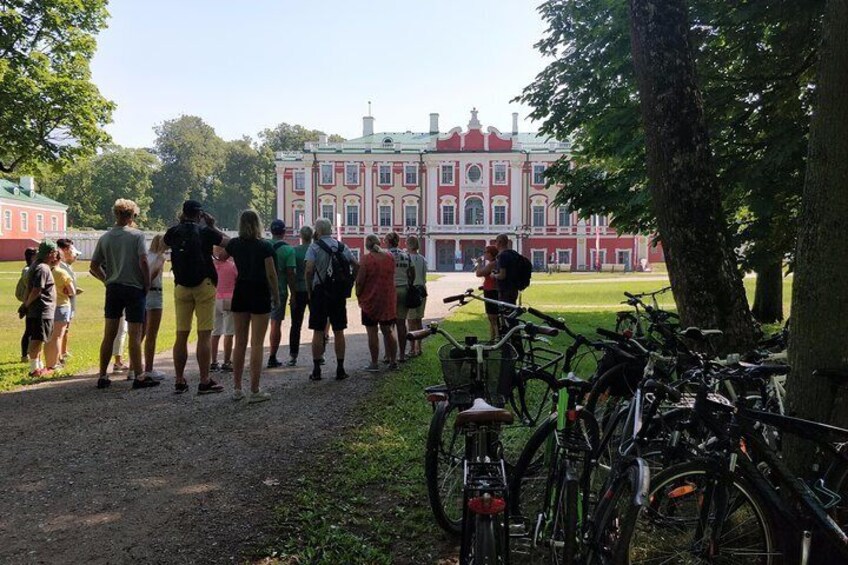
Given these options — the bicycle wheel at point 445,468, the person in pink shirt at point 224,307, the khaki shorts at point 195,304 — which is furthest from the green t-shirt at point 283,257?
the bicycle wheel at point 445,468

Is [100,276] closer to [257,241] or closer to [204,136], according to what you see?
[257,241]

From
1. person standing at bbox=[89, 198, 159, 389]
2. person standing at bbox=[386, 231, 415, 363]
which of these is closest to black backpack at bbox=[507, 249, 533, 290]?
person standing at bbox=[386, 231, 415, 363]

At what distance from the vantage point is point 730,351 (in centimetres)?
515

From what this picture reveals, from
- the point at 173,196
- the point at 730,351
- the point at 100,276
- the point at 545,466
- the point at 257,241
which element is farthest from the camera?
the point at 173,196

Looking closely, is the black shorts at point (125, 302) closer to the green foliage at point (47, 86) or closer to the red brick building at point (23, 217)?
the green foliage at point (47, 86)

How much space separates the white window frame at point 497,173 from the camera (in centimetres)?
6700

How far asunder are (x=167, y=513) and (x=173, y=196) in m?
91.2

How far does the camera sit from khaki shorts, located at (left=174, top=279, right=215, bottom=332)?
289 inches

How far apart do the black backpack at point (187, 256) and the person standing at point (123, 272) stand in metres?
0.55

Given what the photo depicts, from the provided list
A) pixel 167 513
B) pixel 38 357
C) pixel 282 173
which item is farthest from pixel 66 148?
pixel 282 173

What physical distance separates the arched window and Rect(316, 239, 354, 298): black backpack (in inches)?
2359

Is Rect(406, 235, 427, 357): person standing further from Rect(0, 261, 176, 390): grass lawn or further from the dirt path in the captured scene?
Rect(0, 261, 176, 390): grass lawn

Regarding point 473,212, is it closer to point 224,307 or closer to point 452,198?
point 452,198

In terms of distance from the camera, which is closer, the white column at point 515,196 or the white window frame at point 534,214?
the white column at point 515,196
